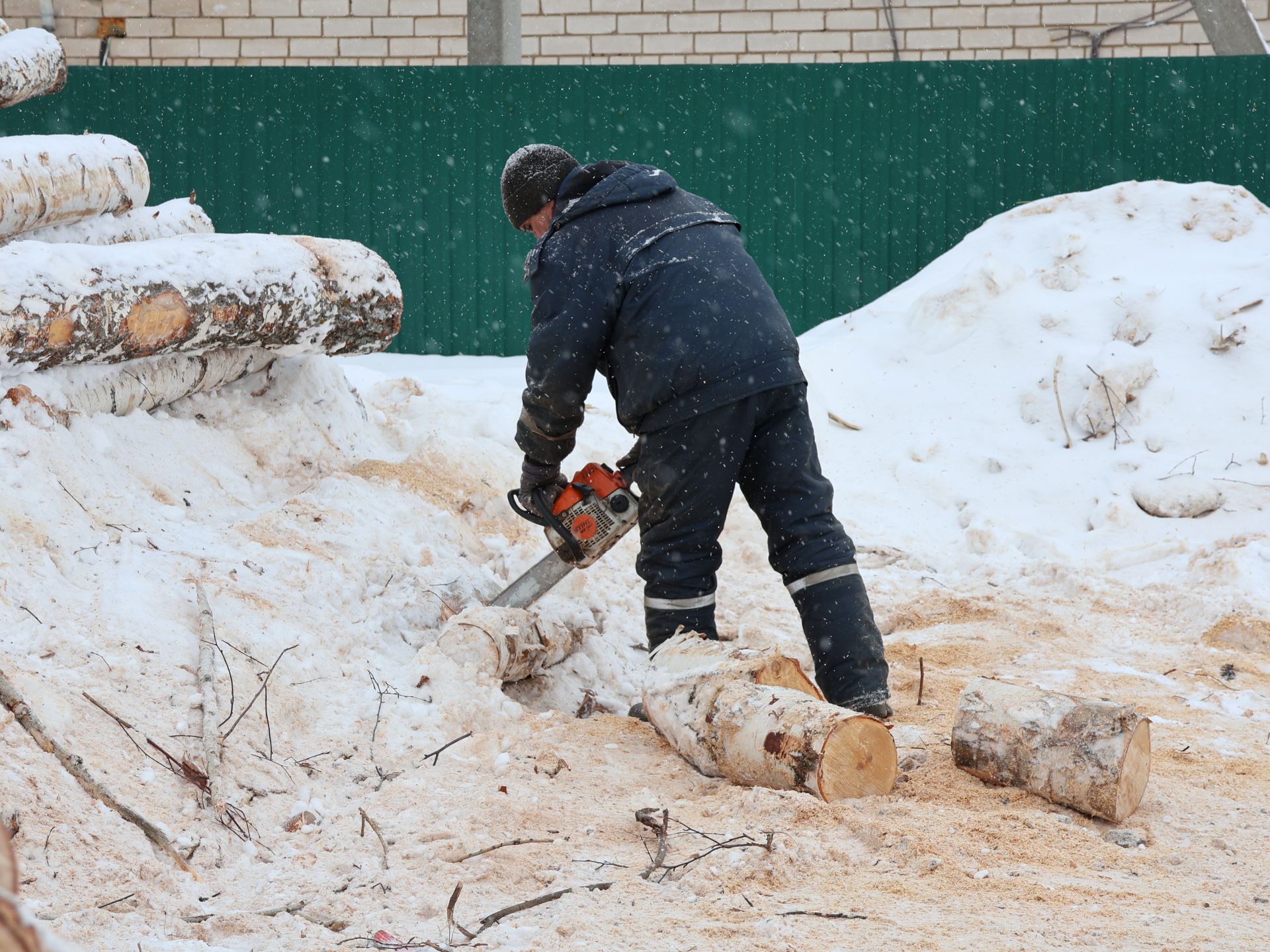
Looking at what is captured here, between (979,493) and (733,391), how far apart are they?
2987mm

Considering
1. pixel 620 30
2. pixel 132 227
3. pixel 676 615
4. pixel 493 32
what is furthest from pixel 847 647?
pixel 620 30

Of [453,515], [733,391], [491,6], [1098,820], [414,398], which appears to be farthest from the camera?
[491,6]

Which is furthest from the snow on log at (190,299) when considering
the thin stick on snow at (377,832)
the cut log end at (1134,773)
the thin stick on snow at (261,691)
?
the cut log end at (1134,773)

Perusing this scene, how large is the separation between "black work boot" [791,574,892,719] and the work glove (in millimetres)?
869

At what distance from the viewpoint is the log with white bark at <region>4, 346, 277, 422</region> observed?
3.74m

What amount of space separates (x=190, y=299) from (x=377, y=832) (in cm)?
241

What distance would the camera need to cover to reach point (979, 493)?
231 inches

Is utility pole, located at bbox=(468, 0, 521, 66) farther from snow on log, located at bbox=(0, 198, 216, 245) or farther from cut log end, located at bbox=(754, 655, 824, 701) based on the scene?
cut log end, located at bbox=(754, 655, 824, 701)

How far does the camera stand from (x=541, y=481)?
3654 mm

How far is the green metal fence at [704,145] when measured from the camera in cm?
851

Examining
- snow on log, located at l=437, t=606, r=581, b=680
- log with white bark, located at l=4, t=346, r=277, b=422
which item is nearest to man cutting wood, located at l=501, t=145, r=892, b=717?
snow on log, located at l=437, t=606, r=581, b=680

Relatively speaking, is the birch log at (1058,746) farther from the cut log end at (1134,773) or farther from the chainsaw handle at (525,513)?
the chainsaw handle at (525,513)

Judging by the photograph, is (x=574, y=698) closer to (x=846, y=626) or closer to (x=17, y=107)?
(x=846, y=626)

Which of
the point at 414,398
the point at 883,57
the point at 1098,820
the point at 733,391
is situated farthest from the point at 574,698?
the point at 883,57
